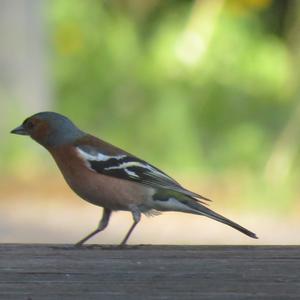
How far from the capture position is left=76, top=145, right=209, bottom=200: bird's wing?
16.3 feet

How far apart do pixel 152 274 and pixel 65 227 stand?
28.3 ft

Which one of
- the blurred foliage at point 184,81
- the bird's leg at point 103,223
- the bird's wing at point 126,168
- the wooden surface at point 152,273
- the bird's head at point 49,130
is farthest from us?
the blurred foliage at point 184,81

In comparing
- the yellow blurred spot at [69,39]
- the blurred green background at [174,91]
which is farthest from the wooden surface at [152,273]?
the yellow blurred spot at [69,39]

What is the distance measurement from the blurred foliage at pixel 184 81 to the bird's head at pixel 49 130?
8273mm

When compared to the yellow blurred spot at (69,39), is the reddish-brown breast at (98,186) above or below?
above

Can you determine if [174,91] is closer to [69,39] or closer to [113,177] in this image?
[69,39]

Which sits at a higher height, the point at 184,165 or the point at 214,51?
the point at 214,51

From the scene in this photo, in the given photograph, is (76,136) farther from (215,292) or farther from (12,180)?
(12,180)

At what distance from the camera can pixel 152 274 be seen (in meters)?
3.08

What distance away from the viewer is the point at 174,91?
15.6 m

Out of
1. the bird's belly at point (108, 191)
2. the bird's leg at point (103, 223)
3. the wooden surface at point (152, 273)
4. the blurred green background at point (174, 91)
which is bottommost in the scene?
the blurred green background at point (174, 91)

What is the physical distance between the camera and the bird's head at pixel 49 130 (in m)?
5.07

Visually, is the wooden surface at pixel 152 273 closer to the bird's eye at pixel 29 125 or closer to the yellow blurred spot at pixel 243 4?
the bird's eye at pixel 29 125

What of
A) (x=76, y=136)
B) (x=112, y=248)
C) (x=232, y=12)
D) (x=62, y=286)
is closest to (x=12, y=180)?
(x=232, y=12)
